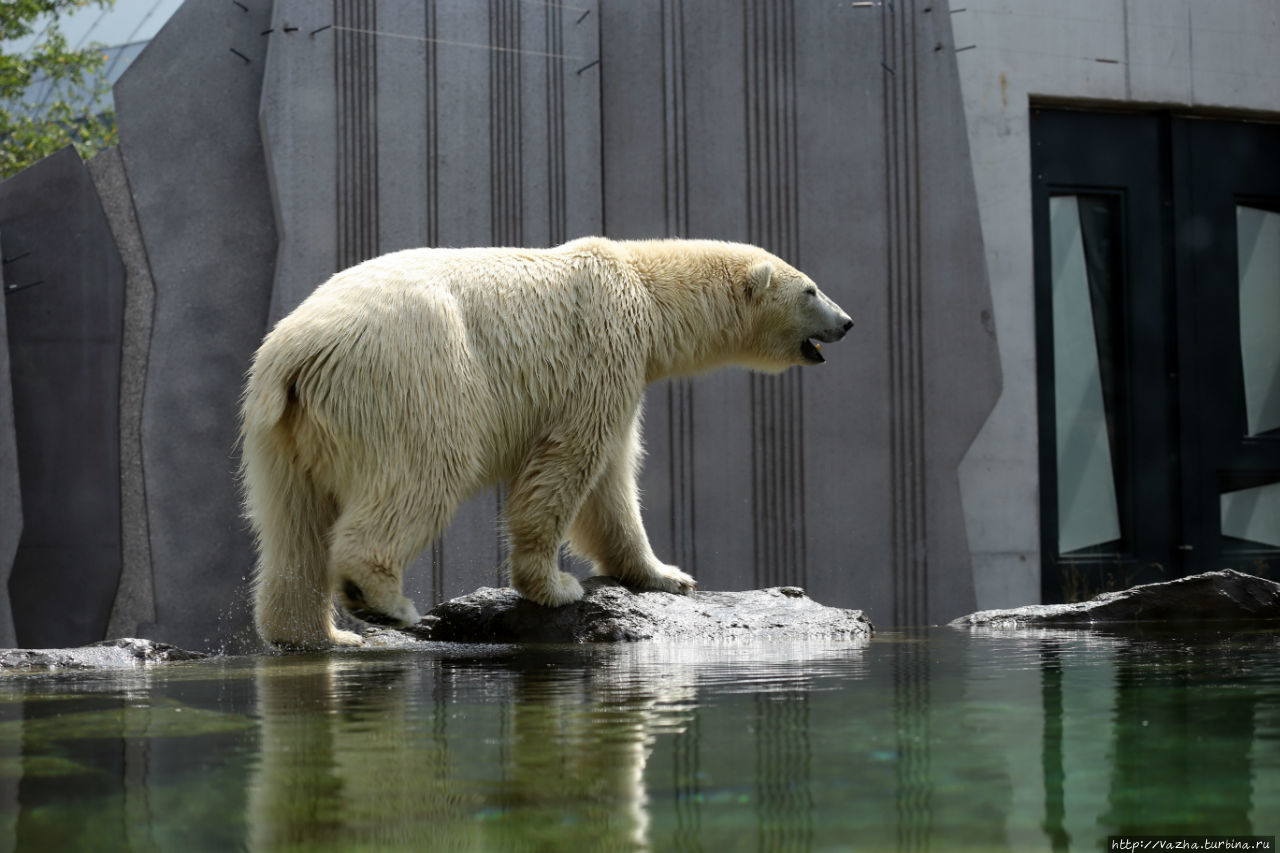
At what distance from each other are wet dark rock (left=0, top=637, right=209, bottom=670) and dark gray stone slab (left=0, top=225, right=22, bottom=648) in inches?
140

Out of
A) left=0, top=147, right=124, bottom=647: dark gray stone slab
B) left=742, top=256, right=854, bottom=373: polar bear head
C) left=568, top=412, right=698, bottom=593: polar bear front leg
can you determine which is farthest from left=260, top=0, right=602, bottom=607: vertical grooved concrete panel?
left=742, top=256, right=854, bottom=373: polar bear head

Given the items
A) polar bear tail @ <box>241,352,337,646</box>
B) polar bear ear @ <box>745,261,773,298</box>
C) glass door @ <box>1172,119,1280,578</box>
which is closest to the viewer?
polar bear tail @ <box>241,352,337,646</box>

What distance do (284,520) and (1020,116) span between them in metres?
6.73

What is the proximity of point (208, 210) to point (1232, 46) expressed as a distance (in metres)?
7.47

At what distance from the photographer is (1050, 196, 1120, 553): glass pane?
30.7 feet

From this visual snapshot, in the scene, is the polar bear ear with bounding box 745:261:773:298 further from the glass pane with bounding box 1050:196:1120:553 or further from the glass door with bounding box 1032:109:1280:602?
the glass pane with bounding box 1050:196:1120:553

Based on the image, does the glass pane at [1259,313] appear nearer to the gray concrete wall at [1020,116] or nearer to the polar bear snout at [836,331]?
the gray concrete wall at [1020,116]

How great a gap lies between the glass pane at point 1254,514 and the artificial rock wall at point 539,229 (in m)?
2.28

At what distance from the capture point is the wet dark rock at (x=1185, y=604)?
15.4ft

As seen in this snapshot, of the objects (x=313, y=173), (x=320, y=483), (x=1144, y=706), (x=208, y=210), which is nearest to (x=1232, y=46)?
(x=313, y=173)

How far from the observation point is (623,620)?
4.34 metres

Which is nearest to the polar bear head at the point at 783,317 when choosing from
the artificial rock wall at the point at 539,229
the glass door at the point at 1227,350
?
the artificial rock wall at the point at 539,229

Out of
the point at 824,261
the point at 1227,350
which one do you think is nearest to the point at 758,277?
the point at 824,261

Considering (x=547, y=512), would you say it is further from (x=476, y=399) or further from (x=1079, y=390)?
(x=1079, y=390)
